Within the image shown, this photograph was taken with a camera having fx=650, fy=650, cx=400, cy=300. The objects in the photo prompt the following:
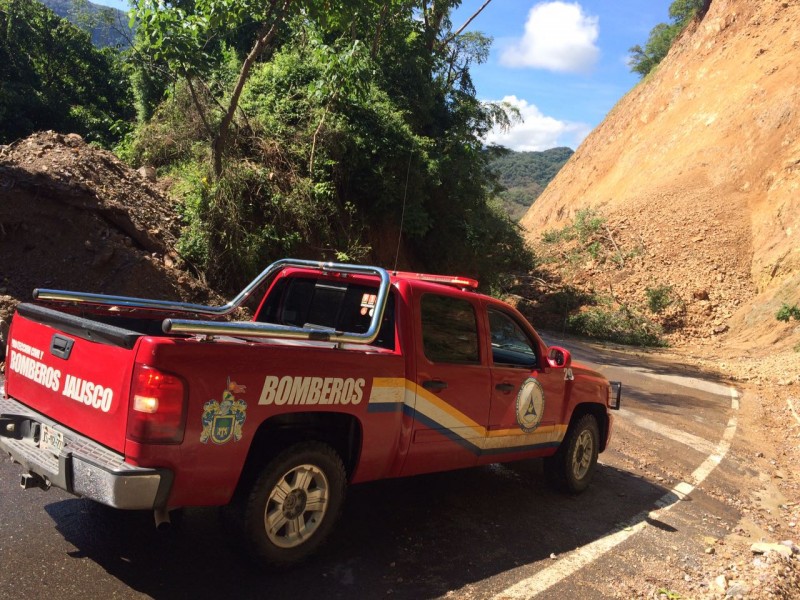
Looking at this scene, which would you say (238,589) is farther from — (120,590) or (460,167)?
(460,167)

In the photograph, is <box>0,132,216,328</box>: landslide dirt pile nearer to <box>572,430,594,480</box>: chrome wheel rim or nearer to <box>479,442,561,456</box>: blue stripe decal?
<box>479,442,561,456</box>: blue stripe decal

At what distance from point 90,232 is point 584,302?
2163 cm

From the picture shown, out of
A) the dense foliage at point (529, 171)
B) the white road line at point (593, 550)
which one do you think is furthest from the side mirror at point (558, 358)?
the dense foliage at point (529, 171)

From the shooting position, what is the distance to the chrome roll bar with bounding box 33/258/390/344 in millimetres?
3295

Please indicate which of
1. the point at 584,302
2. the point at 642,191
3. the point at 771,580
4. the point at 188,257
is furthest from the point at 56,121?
the point at 642,191

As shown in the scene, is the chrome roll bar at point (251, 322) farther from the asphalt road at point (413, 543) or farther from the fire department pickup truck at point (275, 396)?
the asphalt road at point (413, 543)

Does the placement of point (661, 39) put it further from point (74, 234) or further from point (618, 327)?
point (74, 234)

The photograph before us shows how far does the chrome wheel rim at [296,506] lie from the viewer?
370 cm

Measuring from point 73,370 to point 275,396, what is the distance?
114 centimetres

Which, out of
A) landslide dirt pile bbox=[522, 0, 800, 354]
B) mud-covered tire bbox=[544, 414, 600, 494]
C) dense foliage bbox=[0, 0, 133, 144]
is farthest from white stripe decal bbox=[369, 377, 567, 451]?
landslide dirt pile bbox=[522, 0, 800, 354]

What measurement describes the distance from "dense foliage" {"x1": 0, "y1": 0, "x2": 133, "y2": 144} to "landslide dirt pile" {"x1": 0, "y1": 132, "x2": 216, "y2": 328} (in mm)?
9418

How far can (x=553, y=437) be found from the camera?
579cm

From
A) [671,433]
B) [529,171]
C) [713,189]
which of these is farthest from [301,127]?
[529,171]

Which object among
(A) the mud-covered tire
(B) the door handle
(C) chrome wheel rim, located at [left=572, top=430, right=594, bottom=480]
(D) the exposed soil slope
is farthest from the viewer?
(D) the exposed soil slope
